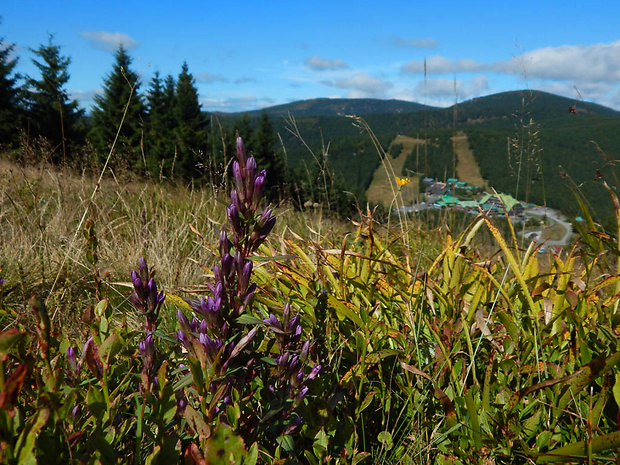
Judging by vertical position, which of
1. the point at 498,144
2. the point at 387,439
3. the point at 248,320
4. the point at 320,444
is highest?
the point at 498,144

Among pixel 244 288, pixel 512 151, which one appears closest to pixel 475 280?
pixel 244 288

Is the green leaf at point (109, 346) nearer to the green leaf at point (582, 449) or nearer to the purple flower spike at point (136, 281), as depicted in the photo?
the purple flower spike at point (136, 281)

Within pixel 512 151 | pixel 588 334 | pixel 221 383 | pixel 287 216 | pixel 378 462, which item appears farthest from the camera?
pixel 287 216

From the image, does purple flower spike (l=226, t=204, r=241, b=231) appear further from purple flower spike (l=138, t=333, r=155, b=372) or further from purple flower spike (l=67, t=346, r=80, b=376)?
purple flower spike (l=67, t=346, r=80, b=376)

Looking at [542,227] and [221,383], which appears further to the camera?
[542,227]

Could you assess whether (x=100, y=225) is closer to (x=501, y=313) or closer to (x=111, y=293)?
(x=111, y=293)

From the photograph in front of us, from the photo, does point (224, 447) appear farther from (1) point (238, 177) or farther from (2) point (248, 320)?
(1) point (238, 177)

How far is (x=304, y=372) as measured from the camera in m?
1.21

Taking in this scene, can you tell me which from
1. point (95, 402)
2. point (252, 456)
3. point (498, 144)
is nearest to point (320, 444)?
point (252, 456)

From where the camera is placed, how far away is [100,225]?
11.5ft

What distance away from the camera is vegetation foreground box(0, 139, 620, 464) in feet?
2.87

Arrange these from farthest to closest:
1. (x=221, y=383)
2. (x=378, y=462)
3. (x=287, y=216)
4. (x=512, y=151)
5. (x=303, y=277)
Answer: (x=287, y=216) < (x=512, y=151) < (x=303, y=277) < (x=378, y=462) < (x=221, y=383)

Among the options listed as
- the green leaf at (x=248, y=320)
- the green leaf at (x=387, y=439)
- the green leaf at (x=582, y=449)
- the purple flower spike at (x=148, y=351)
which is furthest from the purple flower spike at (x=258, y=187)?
the green leaf at (x=582, y=449)

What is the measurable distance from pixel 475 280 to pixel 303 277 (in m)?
0.84
